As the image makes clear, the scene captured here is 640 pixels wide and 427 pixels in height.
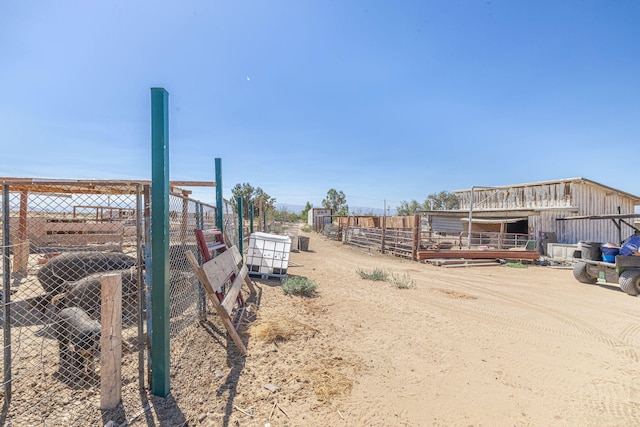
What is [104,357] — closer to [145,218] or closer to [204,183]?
[145,218]

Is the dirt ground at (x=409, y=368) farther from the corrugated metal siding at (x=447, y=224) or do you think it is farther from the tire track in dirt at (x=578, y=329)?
the corrugated metal siding at (x=447, y=224)

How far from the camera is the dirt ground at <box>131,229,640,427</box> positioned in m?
3.00

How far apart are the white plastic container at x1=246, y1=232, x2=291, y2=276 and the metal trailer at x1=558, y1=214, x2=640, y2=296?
9.18 m

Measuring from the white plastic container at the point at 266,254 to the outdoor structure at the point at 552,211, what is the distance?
38.8 feet

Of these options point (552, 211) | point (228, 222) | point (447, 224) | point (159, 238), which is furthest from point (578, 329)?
point (447, 224)

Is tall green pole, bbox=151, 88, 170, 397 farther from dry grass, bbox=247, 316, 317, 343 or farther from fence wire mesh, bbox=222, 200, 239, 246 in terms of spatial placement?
fence wire mesh, bbox=222, 200, 239, 246

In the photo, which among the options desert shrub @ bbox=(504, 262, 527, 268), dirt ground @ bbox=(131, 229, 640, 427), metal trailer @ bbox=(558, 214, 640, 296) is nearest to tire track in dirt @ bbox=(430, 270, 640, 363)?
dirt ground @ bbox=(131, 229, 640, 427)

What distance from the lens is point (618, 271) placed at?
9344 mm

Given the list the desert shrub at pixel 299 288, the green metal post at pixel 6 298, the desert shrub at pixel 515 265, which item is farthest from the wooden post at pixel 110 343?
the desert shrub at pixel 515 265

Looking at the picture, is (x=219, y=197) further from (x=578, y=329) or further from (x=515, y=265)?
(x=515, y=265)

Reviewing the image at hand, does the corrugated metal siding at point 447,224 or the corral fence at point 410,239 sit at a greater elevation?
the corrugated metal siding at point 447,224

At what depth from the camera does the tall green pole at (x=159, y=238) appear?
289 cm

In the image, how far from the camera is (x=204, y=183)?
35.1 feet

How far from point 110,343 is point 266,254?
6086 millimetres
